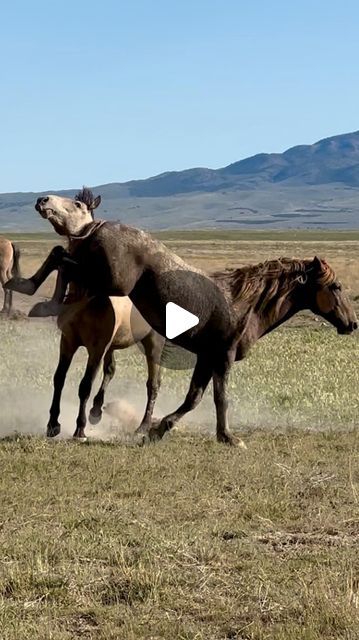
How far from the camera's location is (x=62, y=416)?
40.3 ft

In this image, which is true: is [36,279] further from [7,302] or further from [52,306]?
[7,302]

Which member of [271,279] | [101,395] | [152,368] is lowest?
[101,395]

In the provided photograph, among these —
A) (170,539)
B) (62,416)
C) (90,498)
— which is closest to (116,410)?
(62,416)

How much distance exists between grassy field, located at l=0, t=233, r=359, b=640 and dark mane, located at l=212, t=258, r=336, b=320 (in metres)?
1.43

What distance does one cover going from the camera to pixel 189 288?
9906 mm

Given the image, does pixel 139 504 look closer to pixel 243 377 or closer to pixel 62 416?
pixel 62 416

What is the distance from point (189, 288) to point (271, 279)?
1.18 m

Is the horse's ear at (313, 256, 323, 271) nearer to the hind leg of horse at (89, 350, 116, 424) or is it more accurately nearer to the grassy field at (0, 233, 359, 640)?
the grassy field at (0, 233, 359, 640)

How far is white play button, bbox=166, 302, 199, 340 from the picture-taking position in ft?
→ 32.2

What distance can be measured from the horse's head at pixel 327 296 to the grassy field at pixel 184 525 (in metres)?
1.24

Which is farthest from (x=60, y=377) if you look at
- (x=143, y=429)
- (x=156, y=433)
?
(x=143, y=429)

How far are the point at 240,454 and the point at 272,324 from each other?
4.69 ft

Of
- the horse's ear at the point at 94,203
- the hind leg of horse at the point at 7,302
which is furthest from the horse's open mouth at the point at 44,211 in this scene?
the hind leg of horse at the point at 7,302

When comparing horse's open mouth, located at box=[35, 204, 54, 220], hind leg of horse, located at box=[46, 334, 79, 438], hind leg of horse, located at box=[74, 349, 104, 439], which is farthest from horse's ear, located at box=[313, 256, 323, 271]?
horse's open mouth, located at box=[35, 204, 54, 220]
